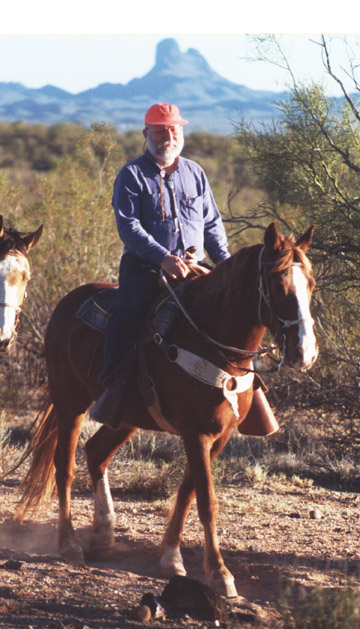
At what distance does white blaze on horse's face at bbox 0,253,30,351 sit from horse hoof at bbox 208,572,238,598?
80.7 inches

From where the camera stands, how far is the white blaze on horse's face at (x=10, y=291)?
17.4 feet

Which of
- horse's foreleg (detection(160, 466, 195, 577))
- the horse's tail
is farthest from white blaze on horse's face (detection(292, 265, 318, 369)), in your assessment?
the horse's tail

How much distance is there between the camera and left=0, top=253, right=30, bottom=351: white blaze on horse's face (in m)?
5.29

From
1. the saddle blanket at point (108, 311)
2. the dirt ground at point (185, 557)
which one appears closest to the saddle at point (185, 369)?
the saddle blanket at point (108, 311)

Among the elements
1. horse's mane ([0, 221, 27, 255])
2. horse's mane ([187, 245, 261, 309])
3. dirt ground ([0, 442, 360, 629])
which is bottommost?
dirt ground ([0, 442, 360, 629])

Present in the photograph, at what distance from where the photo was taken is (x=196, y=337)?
5.10 metres

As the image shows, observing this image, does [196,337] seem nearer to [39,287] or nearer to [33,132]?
[39,287]

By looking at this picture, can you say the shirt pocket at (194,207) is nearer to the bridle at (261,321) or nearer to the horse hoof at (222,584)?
the bridle at (261,321)

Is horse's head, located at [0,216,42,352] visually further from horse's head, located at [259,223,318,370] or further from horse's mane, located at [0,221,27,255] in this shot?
horse's head, located at [259,223,318,370]

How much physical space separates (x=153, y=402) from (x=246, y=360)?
734mm

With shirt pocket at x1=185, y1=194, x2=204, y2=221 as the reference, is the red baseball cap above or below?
above

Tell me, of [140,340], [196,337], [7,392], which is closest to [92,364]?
[140,340]

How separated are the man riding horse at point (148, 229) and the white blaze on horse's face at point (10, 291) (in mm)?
669

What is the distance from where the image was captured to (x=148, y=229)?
5.54 meters
